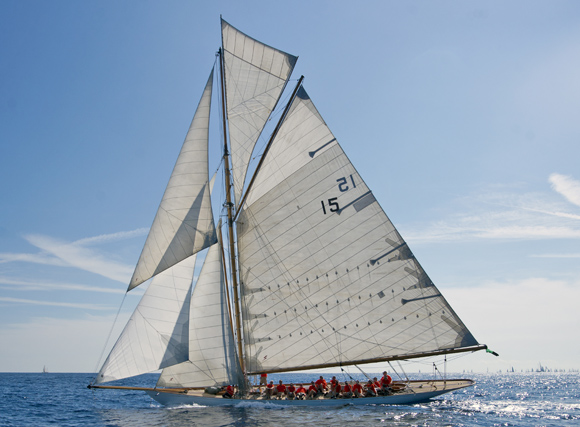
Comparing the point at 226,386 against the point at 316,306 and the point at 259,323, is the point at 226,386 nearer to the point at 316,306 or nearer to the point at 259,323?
the point at 259,323

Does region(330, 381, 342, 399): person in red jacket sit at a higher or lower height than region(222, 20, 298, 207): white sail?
lower

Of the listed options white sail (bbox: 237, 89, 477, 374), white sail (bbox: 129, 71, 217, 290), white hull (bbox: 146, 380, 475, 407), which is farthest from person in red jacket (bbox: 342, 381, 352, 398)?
white sail (bbox: 129, 71, 217, 290)

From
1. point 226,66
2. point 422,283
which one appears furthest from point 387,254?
point 226,66

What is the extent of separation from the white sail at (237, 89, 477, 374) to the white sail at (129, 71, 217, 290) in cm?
321

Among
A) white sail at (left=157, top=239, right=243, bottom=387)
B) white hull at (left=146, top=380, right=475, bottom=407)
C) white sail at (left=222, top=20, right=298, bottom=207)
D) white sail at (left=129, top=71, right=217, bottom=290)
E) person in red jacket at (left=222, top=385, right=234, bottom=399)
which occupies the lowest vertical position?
white hull at (left=146, top=380, right=475, bottom=407)

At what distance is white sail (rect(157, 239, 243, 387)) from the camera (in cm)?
2398

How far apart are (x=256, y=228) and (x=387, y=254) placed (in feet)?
25.2

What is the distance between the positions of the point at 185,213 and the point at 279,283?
21.7 ft

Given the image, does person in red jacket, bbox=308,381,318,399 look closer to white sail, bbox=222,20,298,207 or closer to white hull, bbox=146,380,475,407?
white hull, bbox=146,380,475,407

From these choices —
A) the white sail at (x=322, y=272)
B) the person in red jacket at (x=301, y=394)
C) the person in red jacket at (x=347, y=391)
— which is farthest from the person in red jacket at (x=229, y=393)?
the person in red jacket at (x=347, y=391)

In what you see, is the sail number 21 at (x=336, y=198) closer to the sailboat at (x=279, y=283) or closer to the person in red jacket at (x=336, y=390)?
the sailboat at (x=279, y=283)

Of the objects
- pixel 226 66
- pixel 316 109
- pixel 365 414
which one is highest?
pixel 226 66

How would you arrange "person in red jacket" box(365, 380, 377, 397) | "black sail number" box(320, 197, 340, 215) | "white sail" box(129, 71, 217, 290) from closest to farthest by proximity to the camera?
"white sail" box(129, 71, 217, 290) → "person in red jacket" box(365, 380, 377, 397) → "black sail number" box(320, 197, 340, 215)

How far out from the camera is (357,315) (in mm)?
24844
